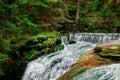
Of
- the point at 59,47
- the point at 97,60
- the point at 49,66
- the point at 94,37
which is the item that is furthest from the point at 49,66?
the point at 94,37

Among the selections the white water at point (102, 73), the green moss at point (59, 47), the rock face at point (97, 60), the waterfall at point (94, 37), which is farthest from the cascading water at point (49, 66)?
the waterfall at point (94, 37)

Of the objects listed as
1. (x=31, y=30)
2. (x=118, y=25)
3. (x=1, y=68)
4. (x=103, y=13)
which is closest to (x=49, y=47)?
(x=31, y=30)

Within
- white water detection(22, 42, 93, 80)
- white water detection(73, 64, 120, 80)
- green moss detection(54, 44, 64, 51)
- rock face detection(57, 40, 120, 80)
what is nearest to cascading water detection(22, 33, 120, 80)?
white water detection(22, 42, 93, 80)

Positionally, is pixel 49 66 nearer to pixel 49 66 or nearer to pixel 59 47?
pixel 49 66

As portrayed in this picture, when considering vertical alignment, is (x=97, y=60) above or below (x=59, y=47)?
above

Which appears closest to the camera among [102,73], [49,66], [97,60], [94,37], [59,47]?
[102,73]

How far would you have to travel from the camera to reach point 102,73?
7844 millimetres

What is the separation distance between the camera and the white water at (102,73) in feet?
24.4

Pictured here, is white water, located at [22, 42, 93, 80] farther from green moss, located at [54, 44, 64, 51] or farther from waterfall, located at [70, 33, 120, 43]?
waterfall, located at [70, 33, 120, 43]

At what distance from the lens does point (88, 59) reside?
32.3 feet

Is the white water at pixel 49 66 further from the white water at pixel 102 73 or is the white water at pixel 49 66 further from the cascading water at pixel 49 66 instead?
the white water at pixel 102 73

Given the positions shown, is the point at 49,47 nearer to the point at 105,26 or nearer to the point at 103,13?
the point at 105,26

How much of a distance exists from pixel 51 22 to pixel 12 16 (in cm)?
743

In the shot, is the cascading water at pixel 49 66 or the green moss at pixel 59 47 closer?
the cascading water at pixel 49 66
